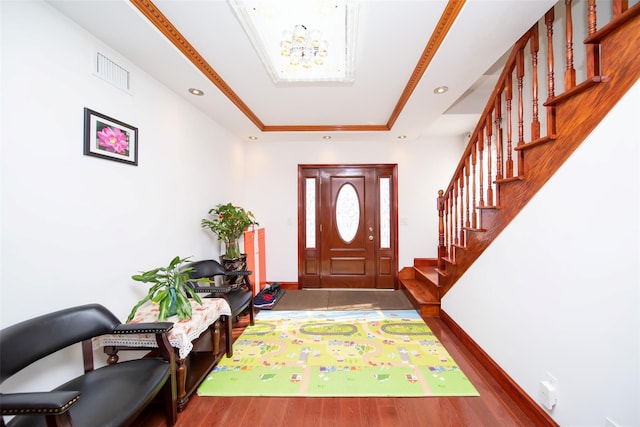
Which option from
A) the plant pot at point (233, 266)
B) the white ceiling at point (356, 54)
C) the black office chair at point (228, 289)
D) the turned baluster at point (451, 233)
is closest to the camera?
the white ceiling at point (356, 54)

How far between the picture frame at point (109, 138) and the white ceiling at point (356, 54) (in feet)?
1.77

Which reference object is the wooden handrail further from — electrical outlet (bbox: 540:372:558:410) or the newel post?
electrical outlet (bbox: 540:372:558:410)

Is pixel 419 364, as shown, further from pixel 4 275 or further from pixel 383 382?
pixel 4 275

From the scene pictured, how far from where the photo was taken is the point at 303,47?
1.97 m

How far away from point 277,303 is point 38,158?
2.90 meters

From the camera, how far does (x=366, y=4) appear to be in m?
1.48

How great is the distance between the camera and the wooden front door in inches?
166

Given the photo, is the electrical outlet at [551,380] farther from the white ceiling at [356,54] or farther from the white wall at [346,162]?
the white wall at [346,162]

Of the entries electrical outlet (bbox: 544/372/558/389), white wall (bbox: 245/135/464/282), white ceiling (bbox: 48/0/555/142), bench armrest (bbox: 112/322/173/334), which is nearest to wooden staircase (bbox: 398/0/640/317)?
white ceiling (bbox: 48/0/555/142)

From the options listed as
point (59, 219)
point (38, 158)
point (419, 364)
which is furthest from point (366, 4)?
point (419, 364)

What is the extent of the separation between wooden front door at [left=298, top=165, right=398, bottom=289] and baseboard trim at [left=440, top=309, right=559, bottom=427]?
6.00ft

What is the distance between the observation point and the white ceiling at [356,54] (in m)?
1.47

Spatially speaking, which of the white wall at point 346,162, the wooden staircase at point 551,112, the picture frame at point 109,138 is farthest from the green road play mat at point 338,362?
the picture frame at point 109,138

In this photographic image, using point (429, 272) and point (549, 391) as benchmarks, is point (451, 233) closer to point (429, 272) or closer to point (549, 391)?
point (429, 272)
